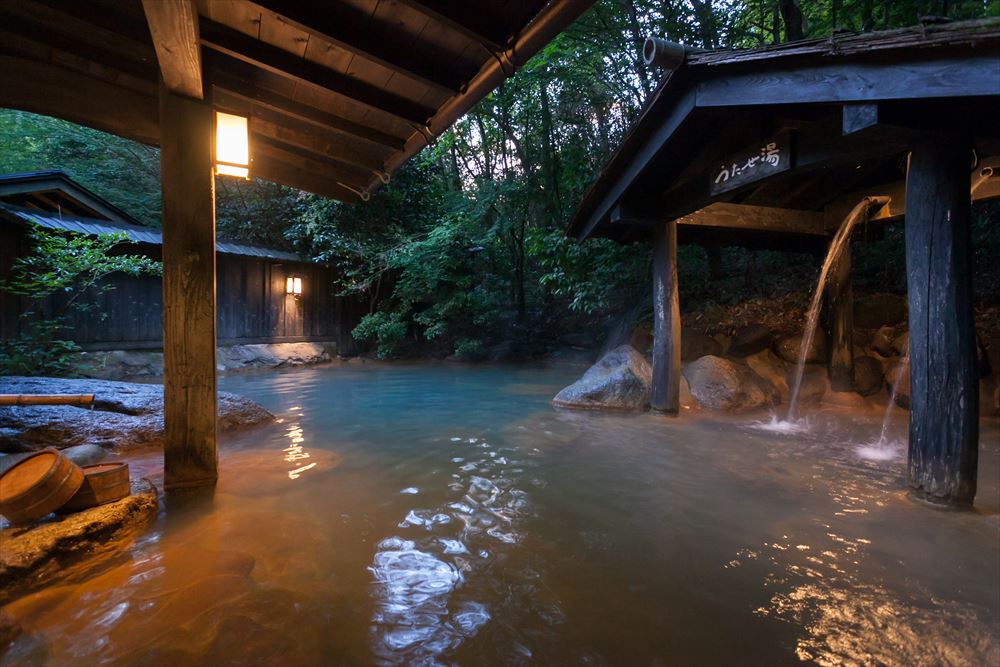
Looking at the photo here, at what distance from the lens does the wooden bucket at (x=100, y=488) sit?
2.75 m

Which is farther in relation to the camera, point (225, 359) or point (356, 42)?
Answer: point (225, 359)

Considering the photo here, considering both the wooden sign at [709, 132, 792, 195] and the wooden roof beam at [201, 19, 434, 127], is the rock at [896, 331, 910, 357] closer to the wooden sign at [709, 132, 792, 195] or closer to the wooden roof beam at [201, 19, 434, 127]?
the wooden sign at [709, 132, 792, 195]

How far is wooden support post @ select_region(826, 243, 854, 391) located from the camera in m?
6.75

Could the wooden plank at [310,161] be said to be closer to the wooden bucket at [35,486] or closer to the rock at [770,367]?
the wooden bucket at [35,486]

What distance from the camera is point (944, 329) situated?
325cm

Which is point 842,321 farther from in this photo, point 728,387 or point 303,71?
point 303,71

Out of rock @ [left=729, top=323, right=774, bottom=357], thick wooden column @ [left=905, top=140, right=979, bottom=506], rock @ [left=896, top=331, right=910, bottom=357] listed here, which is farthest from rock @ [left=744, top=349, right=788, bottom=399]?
thick wooden column @ [left=905, top=140, right=979, bottom=506]

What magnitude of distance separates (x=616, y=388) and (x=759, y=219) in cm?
333

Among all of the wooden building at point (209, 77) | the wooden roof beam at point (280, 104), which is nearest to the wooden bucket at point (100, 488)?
the wooden building at point (209, 77)

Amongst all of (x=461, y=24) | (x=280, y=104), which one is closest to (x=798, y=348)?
(x=461, y=24)

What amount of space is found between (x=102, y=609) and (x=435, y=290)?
13000mm

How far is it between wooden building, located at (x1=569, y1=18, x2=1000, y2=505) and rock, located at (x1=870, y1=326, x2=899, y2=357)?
1.95m

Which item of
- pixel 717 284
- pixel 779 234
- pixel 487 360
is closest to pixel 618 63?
pixel 717 284

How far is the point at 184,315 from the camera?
331 centimetres
